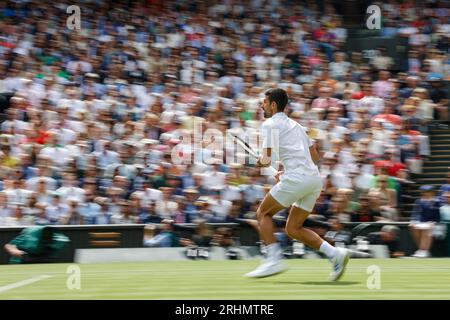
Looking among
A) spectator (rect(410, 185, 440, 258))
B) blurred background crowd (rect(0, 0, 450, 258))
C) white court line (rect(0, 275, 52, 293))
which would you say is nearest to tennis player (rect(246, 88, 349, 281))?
white court line (rect(0, 275, 52, 293))

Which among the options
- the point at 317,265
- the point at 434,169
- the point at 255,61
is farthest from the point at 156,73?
the point at 317,265

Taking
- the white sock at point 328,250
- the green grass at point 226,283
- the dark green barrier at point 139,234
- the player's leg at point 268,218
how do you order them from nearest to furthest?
the green grass at point 226,283 → the white sock at point 328,250 → the player's leg at point 268,218 → the dark green barrier at point 139,234

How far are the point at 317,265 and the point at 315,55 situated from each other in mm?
8608

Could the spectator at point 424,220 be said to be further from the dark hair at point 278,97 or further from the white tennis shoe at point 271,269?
the dark hair at point 278,97

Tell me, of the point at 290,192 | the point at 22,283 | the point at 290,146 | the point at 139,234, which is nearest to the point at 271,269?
the point at 290,192

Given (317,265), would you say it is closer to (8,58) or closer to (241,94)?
(241,94)

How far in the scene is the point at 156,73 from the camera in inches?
787

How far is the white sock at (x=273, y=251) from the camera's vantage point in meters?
9.71

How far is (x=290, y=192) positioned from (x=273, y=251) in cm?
65

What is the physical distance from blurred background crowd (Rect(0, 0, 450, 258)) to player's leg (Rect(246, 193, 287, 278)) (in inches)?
237

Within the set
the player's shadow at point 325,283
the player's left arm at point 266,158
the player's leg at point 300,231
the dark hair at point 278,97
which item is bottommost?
the player's shadow at point 325,283

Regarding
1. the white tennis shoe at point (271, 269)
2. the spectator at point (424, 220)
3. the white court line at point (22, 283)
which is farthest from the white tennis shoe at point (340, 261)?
the spectator at point (424, 220)

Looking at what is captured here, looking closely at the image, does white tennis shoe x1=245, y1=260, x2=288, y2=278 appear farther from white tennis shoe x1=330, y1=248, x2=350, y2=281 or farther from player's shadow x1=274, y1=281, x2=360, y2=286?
white tennis shoe x1=330, y1=248, x2=350, y2=281

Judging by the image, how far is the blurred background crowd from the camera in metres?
16.4
